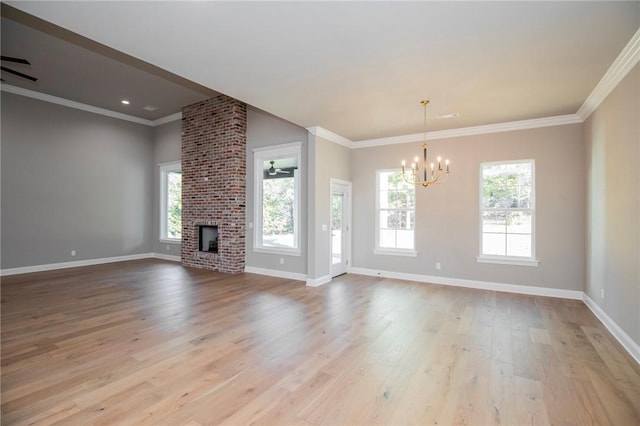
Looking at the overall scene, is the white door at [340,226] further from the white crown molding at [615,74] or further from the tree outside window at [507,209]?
the white crown molding at [615,74]

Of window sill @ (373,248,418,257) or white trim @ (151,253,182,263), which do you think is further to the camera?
white trim @ (151,253,182,263)

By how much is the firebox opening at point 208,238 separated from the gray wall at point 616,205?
7.04m

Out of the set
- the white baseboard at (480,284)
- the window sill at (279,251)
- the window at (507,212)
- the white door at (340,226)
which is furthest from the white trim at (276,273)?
the window at (507,212)

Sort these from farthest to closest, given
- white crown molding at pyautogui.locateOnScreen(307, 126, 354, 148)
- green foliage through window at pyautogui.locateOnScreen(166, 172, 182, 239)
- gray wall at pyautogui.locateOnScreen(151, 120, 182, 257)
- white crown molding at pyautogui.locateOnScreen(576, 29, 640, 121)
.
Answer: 1. green foliage through window at pyautogui.locateOnScreen(166, 172, 182, 239)
2. gray wall at pyautogui.locateOnScreen(151, 120, 182, 257)
3. white crown molding at pyautogui.locateOnScreen(307, 126, 354, 148)
4. white crown molding at pyautogui.locateOnScreen(576, 29, 640, 121)

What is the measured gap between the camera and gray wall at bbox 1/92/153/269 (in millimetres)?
6473

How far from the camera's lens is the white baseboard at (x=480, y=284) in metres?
5.08

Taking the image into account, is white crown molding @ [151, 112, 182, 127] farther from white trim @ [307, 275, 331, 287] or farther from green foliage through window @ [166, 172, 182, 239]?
white trim @ [307, 275, 331, 287]

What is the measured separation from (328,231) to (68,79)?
5811 millimetres

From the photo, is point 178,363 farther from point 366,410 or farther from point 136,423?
point 366,410

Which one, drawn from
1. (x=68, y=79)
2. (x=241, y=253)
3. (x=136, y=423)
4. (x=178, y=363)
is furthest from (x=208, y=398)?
(x=68, y=79)

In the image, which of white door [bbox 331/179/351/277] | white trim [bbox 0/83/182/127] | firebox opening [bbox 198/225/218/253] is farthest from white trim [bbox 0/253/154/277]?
white door [bbox 331/179/351/277]

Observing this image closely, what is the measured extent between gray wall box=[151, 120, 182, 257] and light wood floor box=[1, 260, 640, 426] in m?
3.65

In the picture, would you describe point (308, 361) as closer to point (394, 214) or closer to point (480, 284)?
point (480, 284)

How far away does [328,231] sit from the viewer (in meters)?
6.20
